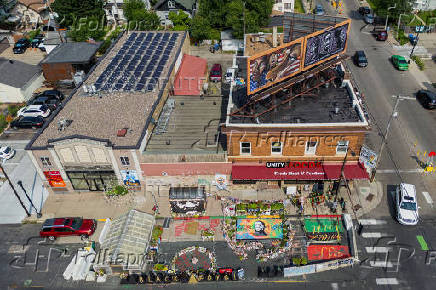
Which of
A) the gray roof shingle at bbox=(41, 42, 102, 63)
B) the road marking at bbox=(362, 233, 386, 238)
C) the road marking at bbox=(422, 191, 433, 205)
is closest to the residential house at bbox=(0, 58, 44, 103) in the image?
the gray roof shingle at bbox=(41, 42, 102, 63)

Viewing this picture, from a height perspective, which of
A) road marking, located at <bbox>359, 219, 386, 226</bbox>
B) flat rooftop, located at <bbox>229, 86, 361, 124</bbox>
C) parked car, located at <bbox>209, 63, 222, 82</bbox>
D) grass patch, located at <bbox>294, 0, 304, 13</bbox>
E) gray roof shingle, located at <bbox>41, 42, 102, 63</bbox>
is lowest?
road marking, located at <bbox>359, 219, 386, 226</bbox>

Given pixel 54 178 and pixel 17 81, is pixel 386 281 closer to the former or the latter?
pixel 54 178

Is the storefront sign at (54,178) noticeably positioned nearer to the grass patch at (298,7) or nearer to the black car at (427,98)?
the black car at (427,98)

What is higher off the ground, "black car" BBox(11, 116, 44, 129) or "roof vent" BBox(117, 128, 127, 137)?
"roof vent" BBox(117, 128, 127, 137)

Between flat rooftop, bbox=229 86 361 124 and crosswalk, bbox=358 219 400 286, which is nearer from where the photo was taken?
crosswalk, bbox=358 219 400 286

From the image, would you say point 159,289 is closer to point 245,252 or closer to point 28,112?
point 245,252

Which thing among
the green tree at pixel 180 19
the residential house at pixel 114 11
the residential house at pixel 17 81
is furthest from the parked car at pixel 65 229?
the residential house at pixel 114 11

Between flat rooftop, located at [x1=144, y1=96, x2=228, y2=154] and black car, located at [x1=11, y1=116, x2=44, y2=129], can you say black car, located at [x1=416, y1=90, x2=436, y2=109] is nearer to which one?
flat rooftop, located at [x1=144, y1=96, x2=228, y2=154]

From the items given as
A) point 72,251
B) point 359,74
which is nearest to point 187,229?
point 72,251
